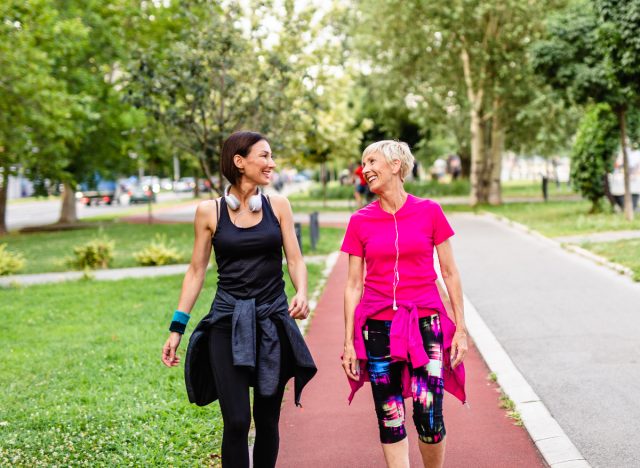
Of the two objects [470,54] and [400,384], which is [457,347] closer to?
[400,384]

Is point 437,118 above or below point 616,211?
above

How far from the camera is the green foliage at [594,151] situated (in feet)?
69.9

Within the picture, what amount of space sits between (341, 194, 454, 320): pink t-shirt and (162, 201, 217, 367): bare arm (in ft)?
2.16

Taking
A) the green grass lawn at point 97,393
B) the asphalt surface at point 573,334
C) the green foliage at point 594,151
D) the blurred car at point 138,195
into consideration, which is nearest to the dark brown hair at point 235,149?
the green grass lawn at point 97,393

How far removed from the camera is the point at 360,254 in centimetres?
384

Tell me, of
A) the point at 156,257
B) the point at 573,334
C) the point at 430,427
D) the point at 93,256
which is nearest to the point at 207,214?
the point at 430,427

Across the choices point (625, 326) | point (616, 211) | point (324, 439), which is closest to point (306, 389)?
point (324, 439)

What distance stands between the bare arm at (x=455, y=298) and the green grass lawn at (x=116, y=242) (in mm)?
12181

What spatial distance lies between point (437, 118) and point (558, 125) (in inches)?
209

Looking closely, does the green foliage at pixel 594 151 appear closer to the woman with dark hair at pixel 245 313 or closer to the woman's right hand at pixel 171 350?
the woman with dark hair at pixel 245 313

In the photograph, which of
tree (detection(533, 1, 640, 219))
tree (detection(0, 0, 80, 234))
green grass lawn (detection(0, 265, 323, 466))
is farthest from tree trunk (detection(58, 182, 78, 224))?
green grass lawn (detection(0, 265, 323, 466))

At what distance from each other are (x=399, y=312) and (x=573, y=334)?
4.89 m

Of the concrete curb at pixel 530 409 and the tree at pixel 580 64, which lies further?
the tree at pixel 580 64

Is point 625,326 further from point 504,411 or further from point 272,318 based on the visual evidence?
point 272,318
